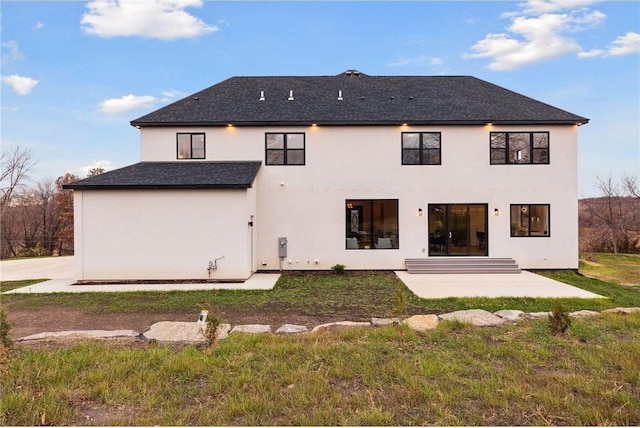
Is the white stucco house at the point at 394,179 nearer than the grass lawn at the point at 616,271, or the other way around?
the grass lawn at the point at 616,271

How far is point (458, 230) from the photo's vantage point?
46.2ft

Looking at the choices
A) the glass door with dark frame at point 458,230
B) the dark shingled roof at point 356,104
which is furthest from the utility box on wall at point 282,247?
the glass door with dark frame at point 458,230

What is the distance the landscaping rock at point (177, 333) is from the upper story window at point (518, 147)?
42.4ft

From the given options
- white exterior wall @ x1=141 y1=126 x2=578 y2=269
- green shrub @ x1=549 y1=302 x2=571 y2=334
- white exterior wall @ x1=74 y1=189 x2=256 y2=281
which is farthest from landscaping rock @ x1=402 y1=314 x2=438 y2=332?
white exterior wall @ x1=141 y1=126 x2=578 y2=269

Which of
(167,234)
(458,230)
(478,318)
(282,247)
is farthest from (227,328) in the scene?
(458,230)

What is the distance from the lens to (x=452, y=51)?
19.3 metres

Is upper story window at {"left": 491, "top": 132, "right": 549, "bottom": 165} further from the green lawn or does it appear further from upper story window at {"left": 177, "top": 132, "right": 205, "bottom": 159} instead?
upper story window at {"left": 177, "top": 132, "right": 205, "bottom": 159}

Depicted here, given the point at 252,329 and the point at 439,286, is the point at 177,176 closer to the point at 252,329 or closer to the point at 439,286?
the point at 252,329

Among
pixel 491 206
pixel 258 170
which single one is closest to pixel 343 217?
pixel 258 170

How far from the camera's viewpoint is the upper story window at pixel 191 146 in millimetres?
13984

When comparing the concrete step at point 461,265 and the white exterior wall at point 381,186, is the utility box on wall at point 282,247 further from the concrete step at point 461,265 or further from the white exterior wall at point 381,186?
the concrete step at point 461,265

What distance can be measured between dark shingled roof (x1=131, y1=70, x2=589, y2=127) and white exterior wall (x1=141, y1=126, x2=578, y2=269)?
39 centimetres

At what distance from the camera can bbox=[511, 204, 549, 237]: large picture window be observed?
13914 mm

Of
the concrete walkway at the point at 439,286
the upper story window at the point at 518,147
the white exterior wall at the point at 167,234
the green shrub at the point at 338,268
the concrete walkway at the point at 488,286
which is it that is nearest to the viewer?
the concrete walkway at the point at 488,286
